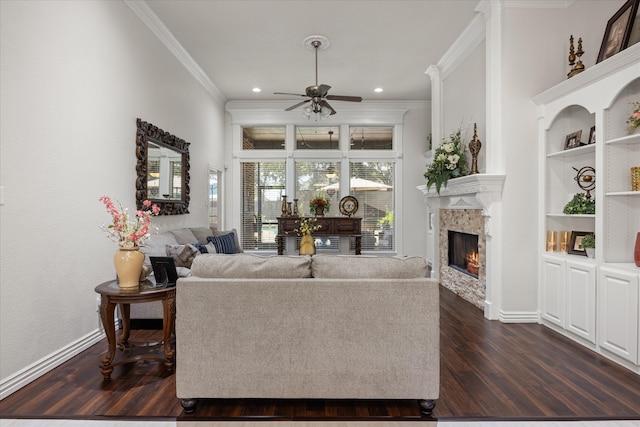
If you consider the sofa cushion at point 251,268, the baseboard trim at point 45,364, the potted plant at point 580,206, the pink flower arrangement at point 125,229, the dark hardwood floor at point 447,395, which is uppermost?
the potted plant at point 580,206

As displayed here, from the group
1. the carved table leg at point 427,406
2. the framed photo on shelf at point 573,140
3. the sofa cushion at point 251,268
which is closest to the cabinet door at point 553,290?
the framed photo on shelf at point 573,140

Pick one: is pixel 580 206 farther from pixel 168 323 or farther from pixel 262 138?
pixel 262 138

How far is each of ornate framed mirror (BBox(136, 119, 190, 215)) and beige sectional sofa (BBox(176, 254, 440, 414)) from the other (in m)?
2.41

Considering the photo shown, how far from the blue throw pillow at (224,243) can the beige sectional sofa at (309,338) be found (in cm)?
292

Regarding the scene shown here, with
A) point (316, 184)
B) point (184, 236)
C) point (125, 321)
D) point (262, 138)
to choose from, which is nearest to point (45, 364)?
point (125, 321)

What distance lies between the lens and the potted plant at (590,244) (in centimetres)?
318

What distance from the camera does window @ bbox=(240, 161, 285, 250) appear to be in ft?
24.7

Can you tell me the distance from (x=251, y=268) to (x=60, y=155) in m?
1.83

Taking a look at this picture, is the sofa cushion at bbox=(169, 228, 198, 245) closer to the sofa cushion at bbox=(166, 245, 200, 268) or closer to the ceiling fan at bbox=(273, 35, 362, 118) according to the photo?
the sofa cushion at bbox=(166, 245, 200, 268)

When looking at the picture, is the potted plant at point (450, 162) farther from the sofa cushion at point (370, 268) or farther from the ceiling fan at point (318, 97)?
the sofa cushion at point (370, 268)

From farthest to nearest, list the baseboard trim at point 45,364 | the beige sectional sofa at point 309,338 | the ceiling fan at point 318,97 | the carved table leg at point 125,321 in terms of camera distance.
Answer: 1. the ceiling fan at point 318,97
2. the carved table leg at point 125,321
3. the baseboard trim at point 45,364
4. the beige sectional sofa at point 309,338

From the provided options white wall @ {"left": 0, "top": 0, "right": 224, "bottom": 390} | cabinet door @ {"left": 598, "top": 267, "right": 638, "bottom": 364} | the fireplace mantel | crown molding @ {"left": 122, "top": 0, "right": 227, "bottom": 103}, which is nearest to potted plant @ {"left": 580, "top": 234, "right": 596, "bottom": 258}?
cabinet door @ {"left": 598, "top": 267, "right": 638, "bottom": 364}

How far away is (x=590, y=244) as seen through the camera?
3191 millimetres

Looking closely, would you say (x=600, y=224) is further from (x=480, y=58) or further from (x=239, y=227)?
(x=239, y=227)
